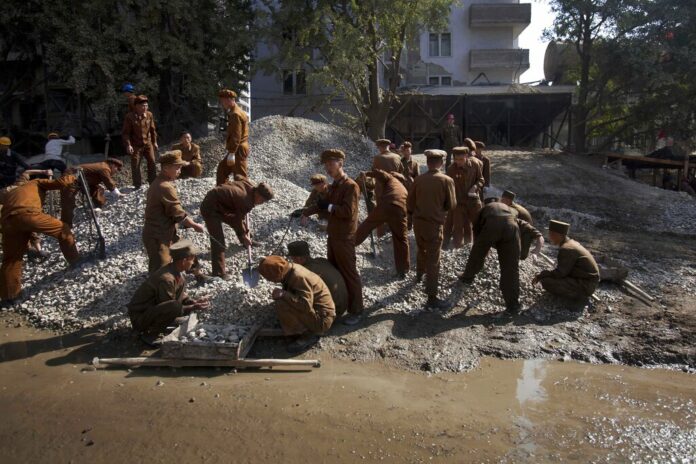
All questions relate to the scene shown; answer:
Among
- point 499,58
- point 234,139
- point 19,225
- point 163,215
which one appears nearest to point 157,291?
point 163,215

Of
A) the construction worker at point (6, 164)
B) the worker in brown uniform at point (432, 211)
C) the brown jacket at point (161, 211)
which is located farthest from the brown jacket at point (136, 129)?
the worker in brown uniform at point (432, 211)

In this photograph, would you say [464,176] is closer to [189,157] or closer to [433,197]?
[433,197]

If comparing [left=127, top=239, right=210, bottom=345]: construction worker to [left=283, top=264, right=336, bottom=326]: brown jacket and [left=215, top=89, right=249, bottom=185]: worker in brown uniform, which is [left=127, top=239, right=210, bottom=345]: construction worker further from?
[left=215, top=89, right=249, bottom=185]: worker in brown uniform

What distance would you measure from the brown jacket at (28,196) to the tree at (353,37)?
8.26m

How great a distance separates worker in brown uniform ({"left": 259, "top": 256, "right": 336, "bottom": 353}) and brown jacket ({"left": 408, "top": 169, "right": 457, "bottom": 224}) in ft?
5.74

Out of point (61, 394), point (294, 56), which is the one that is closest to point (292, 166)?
point (294, 56)

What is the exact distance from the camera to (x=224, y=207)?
6.64 m

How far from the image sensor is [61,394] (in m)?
4.67

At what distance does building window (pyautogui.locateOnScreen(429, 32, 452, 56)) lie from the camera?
28.3m

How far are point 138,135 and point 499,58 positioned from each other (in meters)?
22.6

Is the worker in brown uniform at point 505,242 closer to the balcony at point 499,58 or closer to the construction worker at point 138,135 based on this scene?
the construction worker at point 138,135

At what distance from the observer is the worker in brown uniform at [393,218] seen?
6.94m

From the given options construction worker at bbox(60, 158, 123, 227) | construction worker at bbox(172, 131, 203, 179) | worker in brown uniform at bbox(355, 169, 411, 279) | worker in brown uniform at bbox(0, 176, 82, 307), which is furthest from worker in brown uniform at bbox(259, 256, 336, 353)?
construction worker at bbox(172, 131, 203, 179)

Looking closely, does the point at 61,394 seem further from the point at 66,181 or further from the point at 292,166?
the point at 292,166
